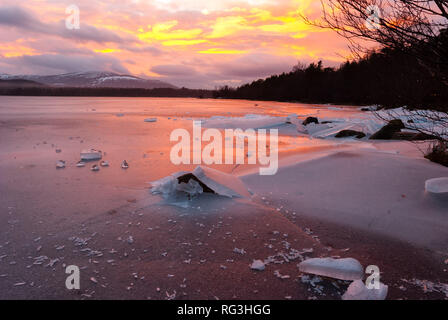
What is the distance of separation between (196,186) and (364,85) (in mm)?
30124

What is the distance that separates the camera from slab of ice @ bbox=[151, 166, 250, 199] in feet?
10.8

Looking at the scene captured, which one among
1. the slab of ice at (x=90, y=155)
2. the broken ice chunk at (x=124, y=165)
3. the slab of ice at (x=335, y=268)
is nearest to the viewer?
the slab of ice at (x=335, y=268)

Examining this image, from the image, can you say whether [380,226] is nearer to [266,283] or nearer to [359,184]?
[359,184]

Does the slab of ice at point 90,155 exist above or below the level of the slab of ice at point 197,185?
above

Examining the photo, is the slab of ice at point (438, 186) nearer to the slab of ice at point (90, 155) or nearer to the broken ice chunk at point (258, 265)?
the broken ice chunk at point (258, 265)

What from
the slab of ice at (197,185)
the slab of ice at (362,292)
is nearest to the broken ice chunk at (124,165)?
the slab of ice at (197,185)

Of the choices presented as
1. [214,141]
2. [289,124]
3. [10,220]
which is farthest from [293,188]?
[289,124]

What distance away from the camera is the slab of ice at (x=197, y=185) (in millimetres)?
3293

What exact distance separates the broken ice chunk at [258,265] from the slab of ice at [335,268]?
10.8 inches

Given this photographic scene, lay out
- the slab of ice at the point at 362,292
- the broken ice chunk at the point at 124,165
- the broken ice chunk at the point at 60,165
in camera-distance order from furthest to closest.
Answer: the broken ice chunk at the point at 124,165, the broken ice chunk at the point at 60,165, the slab of ice at the point at 362,292

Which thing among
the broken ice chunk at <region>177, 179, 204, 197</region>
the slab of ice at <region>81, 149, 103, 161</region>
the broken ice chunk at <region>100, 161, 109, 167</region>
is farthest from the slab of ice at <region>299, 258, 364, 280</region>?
the slab of ice at <region>81, 149, 103, 161</region>

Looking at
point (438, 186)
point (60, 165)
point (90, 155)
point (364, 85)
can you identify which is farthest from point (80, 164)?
point (364, 85)

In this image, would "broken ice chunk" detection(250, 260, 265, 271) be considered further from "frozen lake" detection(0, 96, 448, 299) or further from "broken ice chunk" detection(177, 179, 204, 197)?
"broken ice chunk" detection(177, 179, 204, 197)

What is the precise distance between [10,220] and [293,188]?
322 cm
